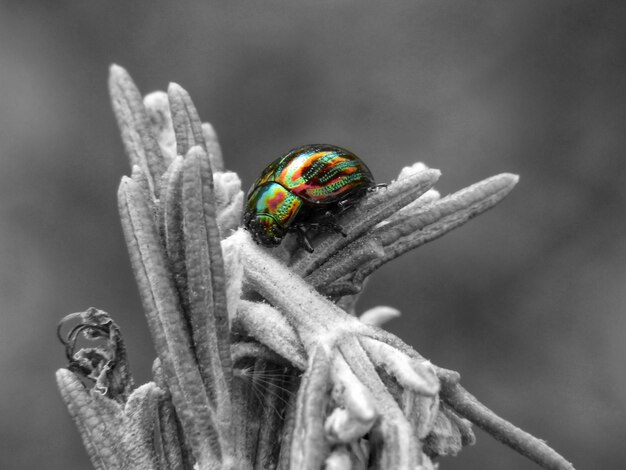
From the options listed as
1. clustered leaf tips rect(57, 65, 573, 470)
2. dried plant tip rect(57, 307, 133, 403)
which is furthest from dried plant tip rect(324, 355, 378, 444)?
dried plant tip rect(57, 307, 133, 403)

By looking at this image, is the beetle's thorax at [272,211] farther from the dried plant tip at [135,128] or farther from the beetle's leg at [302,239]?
the dried plant tip at [135,128]

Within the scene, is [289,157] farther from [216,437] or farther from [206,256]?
[216,437]

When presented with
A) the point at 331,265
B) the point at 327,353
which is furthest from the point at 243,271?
the point at 327,353

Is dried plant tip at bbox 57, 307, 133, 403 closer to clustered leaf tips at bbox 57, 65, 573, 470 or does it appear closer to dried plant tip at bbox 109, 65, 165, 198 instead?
clustered leaf tips at bbox 57, 65, 573, 470

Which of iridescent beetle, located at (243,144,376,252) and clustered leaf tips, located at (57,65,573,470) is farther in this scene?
iridescent beetle, located at (243,144,376,252)

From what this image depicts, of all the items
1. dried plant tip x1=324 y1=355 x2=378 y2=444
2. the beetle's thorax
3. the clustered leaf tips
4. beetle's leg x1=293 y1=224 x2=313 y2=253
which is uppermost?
the beetle's thorax

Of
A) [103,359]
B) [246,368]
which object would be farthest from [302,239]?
[103,359]

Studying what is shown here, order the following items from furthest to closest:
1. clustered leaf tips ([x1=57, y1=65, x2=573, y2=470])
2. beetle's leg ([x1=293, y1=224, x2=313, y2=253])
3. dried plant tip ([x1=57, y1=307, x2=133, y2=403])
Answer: beetle's leg ([x1=293, y1=224, x2=313, y2=253]), dried plant tip ([x1=57, y1=307, x2=133, y2=403]), clustered leaf tips ([x1=57, y1=65, x2=573, y2=470])

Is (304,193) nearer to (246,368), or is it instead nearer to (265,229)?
(265,229)
